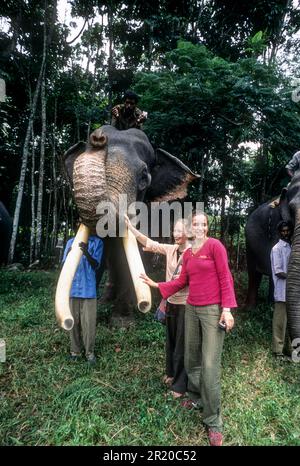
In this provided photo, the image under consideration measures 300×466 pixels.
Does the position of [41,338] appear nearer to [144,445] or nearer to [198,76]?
[144,445]

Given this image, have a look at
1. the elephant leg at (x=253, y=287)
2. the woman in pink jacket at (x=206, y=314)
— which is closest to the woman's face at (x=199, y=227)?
the woman in pink jacket at (x=206, y=314)

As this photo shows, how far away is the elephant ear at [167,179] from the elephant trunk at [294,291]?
221 cm

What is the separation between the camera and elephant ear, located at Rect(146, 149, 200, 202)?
5785mm

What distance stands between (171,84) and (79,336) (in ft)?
14.1

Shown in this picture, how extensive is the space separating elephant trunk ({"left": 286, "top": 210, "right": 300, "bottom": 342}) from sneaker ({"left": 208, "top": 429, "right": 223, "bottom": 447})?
1046 millimetres

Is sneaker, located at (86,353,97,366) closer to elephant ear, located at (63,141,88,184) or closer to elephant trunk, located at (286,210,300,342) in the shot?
elephant trunk, located at (286,210,300,342)

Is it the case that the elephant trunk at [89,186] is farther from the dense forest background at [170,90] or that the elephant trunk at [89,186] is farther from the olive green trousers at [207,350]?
the dense forest background at [170,90]

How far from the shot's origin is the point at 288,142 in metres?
6.45

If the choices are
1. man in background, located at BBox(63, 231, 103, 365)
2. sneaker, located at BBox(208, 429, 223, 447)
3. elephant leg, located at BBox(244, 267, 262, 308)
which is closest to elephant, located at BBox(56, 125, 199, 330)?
man in background, located at BBox(63, 231, 103, 365)

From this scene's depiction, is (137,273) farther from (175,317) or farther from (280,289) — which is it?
(280,289)

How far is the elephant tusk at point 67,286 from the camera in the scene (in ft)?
8.70

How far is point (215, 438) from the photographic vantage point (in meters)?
2.76

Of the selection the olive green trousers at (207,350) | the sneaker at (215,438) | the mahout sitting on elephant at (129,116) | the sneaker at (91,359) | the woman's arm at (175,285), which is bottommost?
the sneaker at (215,438)

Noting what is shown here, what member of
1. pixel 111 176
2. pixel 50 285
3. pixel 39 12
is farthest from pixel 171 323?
pixel 39 12
